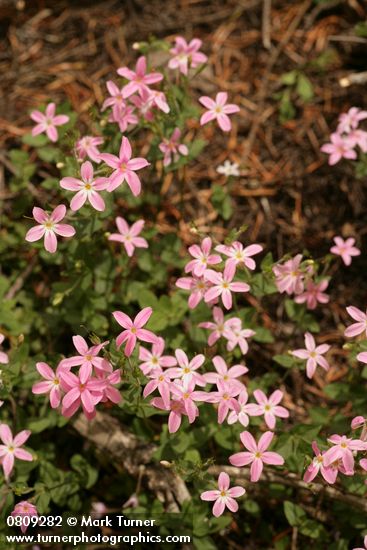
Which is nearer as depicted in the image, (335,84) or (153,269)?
(153,269)

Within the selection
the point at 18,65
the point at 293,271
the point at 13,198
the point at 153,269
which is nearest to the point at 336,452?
the point at 293,271

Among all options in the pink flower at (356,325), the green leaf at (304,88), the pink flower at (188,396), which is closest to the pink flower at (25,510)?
the pink flower at (188,396)

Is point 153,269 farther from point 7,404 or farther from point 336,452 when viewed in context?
point 336,452

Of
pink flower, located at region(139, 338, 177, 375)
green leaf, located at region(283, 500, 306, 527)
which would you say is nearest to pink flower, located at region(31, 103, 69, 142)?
pink flower, located at region(139, 338, 177, 375)

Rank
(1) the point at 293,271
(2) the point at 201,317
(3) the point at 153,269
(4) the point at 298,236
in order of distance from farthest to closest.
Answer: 1. (4) the point at 298,236
2. (3) the point at 153,269
3. (2) the point at 201,317
4. (1) the point at 293,271

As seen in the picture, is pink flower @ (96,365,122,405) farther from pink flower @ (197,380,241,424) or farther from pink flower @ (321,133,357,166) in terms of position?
pink flower @ (321,133,357,166)

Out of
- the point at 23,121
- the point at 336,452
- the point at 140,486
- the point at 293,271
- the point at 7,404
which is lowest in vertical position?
the point at 140,486

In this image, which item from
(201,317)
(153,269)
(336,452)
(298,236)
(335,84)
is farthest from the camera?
(335,84)
